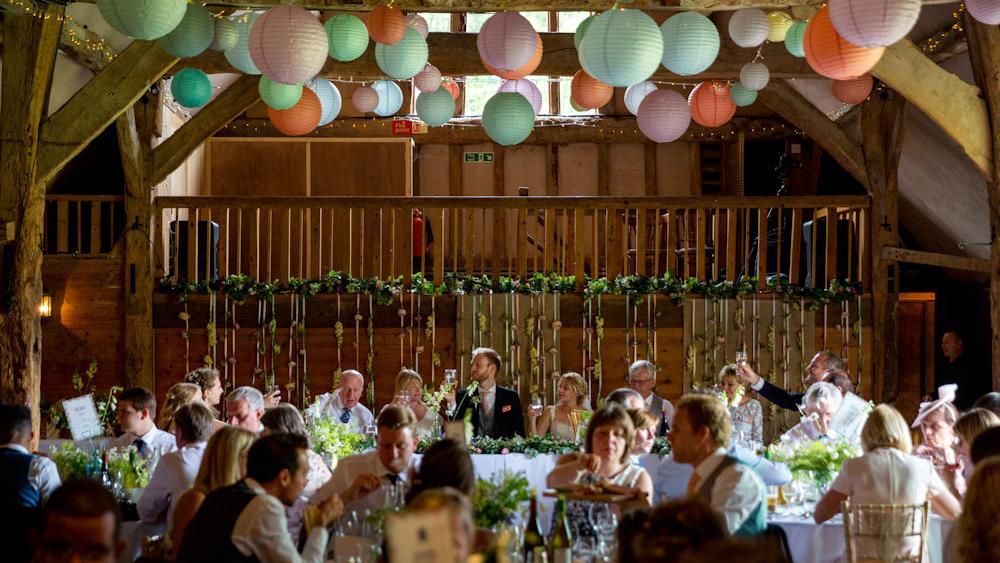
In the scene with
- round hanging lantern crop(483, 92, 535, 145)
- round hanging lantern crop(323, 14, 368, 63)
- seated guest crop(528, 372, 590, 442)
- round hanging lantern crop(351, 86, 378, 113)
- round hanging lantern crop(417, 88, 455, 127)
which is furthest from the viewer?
round hanging lantern crop(351, 86, 378, 113)

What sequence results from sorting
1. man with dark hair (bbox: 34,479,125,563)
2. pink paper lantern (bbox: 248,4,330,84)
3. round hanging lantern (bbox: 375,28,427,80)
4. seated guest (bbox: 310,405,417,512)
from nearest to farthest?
1. man with dark hair (bbox: 34,479,125,563)
2. seated guest (bbox: 310,405,417,512)
3. pink paper lantern (bbox: 248,4,330,84)
4. round hanging lantern (bbox: 375,28,427,80)

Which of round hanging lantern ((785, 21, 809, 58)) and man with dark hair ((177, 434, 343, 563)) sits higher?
round hanging lantern ((785, 21, 809, 58))

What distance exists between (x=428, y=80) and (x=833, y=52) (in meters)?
4.15

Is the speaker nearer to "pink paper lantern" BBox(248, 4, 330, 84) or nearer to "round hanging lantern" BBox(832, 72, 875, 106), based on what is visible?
"pink paper lantern" BBox(248, 4, 330, 84)

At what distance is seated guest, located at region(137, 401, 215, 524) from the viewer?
17.9 feet

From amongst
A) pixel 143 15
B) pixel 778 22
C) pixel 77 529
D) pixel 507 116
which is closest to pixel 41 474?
pixel 77 529

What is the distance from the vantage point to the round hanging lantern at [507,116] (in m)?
8.23

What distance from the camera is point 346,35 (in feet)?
25.0

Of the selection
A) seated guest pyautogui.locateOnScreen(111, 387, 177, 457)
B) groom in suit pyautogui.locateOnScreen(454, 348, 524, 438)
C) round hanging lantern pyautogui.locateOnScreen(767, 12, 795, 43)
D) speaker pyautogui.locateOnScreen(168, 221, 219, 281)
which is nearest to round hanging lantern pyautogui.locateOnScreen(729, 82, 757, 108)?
round hanging lantern pyautogui.locateOnScreen(767, 12, 795, 43)

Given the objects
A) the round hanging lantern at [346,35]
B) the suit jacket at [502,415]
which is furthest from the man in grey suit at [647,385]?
→ the round hanging lantern at [346,35]

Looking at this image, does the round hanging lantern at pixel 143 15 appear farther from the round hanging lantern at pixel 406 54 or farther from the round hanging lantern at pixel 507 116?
the round hanging lantern at pixel 507 116

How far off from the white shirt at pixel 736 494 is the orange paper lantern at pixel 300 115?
561cm

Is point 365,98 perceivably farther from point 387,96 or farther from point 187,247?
point 187,247

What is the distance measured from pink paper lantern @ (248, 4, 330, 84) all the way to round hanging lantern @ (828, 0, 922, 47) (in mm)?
2762
